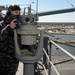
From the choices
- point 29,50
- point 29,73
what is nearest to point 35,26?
point 29,50

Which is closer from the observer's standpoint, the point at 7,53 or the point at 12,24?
the point at 12,24

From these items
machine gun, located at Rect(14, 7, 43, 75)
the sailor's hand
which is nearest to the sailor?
the sailor's hand

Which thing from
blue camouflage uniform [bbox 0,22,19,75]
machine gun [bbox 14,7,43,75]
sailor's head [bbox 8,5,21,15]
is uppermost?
sailor's head [bbox 8,5,21,15]

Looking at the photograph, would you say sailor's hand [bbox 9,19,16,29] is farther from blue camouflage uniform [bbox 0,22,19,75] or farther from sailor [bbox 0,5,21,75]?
blue camouflage uniform [bbox 0,22,19,75]

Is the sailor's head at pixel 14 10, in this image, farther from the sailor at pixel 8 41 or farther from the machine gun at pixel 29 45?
the machine gun at pixel 29 45

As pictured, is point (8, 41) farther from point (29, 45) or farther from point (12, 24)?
point (29, 45)

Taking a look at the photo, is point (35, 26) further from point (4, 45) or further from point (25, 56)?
point (4, 45)

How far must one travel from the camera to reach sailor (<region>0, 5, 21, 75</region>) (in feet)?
8.50

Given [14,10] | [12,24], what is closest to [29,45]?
[12,24]

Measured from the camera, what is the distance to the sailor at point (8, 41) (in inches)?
102

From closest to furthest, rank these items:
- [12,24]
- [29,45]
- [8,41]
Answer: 1. [29,45]
2. [12,24]
3. [8,41]

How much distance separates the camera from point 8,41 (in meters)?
2.80

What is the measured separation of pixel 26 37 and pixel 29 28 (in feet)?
0.28

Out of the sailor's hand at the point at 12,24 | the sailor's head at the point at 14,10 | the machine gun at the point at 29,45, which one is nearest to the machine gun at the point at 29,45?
the machine gun at the point at 29,45
